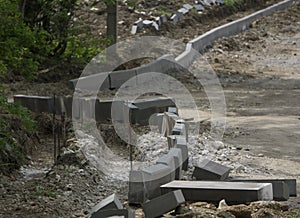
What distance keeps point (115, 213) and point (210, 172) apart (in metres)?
1.83

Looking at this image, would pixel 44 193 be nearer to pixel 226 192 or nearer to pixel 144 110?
pixel 226 192

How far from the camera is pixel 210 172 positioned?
7809 millimetres

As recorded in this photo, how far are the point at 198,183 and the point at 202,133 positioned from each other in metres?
3.54

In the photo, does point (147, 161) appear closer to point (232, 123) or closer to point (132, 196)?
point (132, 196)

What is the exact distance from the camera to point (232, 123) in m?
11.6

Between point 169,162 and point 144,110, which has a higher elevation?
point 144,110

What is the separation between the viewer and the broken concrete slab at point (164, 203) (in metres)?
6.43

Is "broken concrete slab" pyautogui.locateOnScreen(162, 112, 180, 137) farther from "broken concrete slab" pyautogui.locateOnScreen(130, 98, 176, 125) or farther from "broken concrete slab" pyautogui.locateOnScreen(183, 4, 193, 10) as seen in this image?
"broken concrete slab" pyautogui.locateOnScreen(183, 4, 193, 10)

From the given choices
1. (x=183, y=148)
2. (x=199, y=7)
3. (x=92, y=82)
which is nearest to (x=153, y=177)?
(x=183, y=148)

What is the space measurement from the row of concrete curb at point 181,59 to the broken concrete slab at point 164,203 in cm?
684

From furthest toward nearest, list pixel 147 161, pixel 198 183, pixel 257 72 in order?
pixel 257 72 < pixel 147 161 < pixel 198 183

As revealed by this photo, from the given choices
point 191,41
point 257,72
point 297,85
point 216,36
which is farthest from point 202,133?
point 216,36

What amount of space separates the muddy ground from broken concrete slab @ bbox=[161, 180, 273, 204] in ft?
0.52

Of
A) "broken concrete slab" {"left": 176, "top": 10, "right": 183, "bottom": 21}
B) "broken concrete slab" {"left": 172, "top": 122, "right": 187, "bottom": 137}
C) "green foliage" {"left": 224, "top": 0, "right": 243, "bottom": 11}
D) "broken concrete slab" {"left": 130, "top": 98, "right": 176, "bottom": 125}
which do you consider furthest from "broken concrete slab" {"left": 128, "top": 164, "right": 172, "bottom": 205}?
"green foliage" {"left": 224, "top": 0, "right": 243, "bottom": 11}
